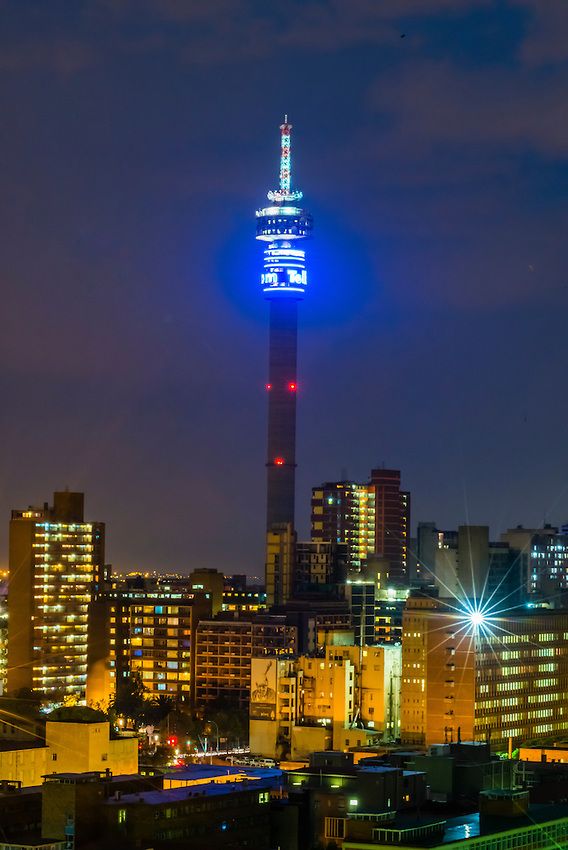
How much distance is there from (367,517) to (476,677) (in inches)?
2188

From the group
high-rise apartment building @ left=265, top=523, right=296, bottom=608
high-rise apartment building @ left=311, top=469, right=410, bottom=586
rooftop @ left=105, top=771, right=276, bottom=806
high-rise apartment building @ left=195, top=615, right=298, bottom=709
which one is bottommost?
rooftop @ left=105, top=771, right=276, bottom=806

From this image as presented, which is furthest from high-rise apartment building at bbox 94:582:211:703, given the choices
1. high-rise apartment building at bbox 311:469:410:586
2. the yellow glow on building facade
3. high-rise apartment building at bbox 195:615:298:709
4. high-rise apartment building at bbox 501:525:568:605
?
high-rise apartment building at bbox 311:469:410:586

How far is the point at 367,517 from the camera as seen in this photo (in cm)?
12406

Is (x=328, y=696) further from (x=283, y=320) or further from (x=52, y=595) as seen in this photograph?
(x=283, y=320)

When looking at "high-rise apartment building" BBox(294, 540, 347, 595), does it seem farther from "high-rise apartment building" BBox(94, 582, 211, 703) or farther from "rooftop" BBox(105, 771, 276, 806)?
"rooftop" BBox(105, 771, 276, 806)

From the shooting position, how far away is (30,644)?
88.8 metres

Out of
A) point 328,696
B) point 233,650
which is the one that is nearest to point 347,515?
point 233,650

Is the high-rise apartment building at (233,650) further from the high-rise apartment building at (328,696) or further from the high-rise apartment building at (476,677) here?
the high-rise apartment building at (476,677)

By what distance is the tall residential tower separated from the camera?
11869 centimetres

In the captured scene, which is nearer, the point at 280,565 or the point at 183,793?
the point at 183,793

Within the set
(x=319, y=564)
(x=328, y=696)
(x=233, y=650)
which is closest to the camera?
(x=328, y=696)

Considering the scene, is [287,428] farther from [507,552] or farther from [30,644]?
[30,644]

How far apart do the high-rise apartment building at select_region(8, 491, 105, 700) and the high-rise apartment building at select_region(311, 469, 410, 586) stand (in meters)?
28.8

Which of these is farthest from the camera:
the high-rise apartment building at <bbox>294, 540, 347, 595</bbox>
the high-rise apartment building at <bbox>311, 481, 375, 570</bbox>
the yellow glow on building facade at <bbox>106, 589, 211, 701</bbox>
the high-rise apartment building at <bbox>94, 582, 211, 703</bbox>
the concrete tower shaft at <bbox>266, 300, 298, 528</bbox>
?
the high-rise apartment building at <bbox>311, 481, 375, 570</bbox>
